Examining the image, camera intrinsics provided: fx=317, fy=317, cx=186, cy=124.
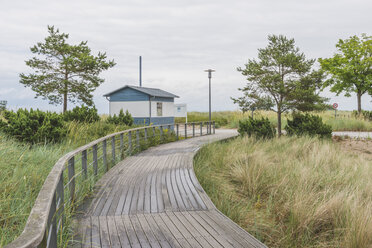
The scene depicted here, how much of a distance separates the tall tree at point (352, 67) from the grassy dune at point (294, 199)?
24.3 metres

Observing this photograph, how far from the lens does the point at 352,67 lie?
3095 cm

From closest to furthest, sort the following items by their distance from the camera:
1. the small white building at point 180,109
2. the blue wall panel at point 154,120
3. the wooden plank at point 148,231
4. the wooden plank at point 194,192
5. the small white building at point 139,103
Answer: the wooden plank at point 148,231
the wooden plank at point 194,192
the blue wall panel at point 154,120
the small white building at point 139,103
the small white building at point 180,109

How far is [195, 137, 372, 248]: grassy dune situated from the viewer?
440 cm

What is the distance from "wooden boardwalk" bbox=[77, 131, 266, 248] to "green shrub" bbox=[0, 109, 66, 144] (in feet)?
13.8

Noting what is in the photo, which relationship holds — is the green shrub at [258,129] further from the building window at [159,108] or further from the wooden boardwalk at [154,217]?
the building window at [159,108]

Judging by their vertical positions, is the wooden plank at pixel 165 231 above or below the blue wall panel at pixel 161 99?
below

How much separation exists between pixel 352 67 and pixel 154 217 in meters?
32.3

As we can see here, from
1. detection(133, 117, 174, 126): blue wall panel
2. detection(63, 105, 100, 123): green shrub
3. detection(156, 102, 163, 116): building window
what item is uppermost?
detection(156, 102, 163, 116): building window

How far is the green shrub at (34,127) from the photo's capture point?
9.71 m

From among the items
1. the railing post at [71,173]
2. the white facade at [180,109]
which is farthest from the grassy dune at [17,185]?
the white facade at [180,109]

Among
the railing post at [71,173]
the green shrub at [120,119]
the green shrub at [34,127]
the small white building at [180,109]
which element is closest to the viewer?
the railing post at [71,173]

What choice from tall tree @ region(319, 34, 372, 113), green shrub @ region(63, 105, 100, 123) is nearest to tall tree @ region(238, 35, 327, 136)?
green shrub @ region(63, 105, 100, 123)

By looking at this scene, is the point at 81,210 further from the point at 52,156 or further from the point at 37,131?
the point at 37,131

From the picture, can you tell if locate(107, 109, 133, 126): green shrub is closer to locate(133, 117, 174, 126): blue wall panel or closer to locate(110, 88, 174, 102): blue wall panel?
locate(133, 117, 174, 126): blue wall panel
